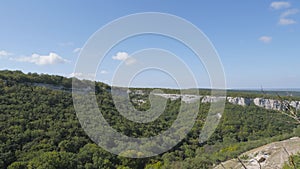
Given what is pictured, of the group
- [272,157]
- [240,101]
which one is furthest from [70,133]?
[240,101]

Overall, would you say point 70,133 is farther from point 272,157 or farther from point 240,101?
point 240,101

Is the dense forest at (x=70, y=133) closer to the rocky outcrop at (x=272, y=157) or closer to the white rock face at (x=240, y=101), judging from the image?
the rocky outcrop at (x=272, y=157)

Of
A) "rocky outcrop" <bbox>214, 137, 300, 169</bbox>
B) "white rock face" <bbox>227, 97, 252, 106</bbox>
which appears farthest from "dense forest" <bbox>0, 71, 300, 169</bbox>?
"white rock face" <bbox>227, 97, 252, 106</bbox>

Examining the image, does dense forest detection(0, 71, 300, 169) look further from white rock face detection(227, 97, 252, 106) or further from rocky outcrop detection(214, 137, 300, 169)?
white rock face detection(227, 97, 252, 106)

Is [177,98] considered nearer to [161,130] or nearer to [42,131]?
[161,130]

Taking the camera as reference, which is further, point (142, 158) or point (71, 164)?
point (142, 158)

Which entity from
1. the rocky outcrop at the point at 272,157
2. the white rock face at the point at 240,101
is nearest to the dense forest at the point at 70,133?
the rocky outcrop at the point at 272,157

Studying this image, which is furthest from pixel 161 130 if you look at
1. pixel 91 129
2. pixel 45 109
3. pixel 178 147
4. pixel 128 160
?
pixel 45 109

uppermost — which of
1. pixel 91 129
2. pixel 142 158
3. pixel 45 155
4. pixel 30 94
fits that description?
pixel 30 94
